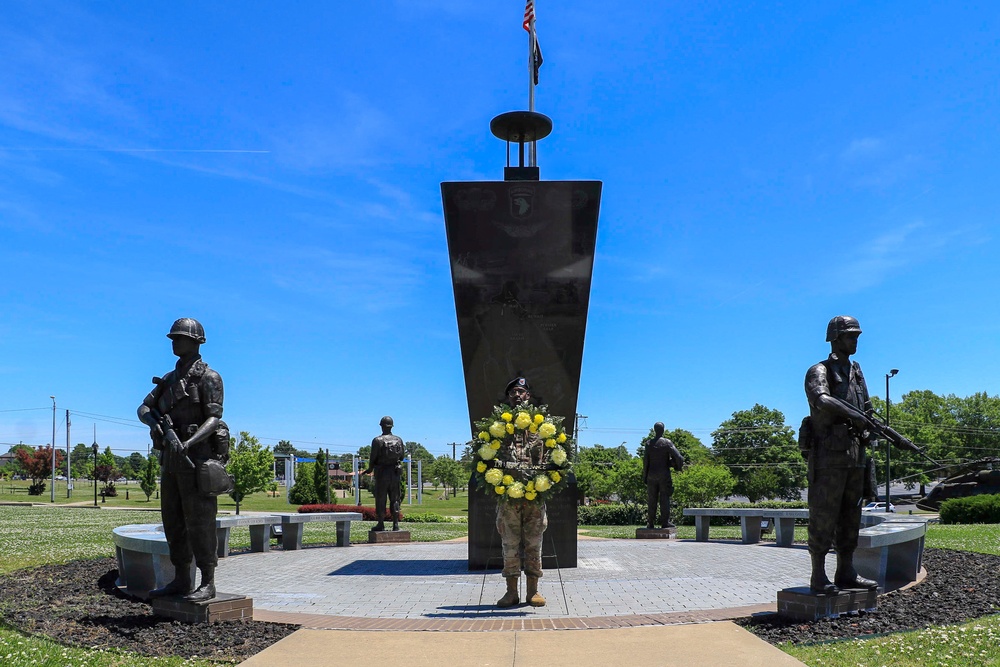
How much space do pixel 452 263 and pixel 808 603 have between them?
21.5 ft

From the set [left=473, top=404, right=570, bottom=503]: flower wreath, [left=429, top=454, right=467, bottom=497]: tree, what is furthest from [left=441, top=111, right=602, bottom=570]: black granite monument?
[left=429, top=454, right=467, bottom=497]: tree

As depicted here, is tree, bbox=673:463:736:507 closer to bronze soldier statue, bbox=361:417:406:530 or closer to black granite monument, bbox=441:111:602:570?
bronze soldier statue, bbox=361:417:406:530

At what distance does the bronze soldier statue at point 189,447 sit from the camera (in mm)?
7121

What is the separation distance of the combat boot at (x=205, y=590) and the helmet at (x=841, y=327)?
6.22 meters

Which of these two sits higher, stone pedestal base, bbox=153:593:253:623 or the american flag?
the american flag

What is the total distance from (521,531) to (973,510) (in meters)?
20.9

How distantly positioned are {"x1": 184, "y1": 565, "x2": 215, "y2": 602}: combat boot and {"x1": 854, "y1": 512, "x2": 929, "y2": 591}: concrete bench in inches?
264

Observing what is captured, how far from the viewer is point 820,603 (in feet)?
22.9

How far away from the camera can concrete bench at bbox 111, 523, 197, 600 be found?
27.5ft

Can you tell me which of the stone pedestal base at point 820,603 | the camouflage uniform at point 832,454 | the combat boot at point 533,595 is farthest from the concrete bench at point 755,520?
the combat boot at point 533,595

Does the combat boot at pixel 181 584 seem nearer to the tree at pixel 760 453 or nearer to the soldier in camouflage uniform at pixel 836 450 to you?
the soldier in camouflage uniform at pixel 836 450

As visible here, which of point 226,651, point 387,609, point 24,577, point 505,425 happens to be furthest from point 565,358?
point 24,577

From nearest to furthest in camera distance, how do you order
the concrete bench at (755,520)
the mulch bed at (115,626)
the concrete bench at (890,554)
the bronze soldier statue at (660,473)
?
the mulch bed at (115,626) < the concrete bench at (890,554) < the concrete bench at (755,520) < the bronze soldier statue at (660,473)

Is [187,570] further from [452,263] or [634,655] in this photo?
[452,263]
